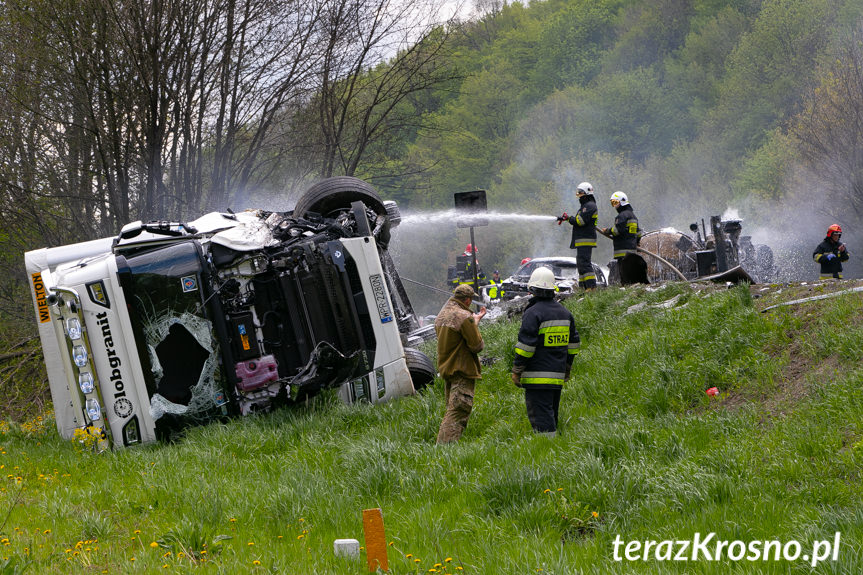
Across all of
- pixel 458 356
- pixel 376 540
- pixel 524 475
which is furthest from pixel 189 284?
pixel 376 540

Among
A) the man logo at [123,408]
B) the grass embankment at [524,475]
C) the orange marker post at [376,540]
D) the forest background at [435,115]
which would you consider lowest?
the grass embankment at [524,475]

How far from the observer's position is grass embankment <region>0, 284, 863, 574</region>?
4.55 m

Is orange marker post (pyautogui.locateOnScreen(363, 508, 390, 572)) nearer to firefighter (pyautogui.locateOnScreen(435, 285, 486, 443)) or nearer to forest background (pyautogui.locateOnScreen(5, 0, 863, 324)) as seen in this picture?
firefighter (pyautogui.locateOnScreen(435, 285, 486, 443))

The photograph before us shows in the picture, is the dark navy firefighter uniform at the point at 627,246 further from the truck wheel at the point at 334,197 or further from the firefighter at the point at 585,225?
the truck wheel at the point at 334,197

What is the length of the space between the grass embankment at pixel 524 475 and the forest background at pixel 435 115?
6.27 metres

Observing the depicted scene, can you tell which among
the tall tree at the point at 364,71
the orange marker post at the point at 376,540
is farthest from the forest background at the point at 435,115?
the orange marker post at the point at 376,540

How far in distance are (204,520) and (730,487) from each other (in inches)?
130

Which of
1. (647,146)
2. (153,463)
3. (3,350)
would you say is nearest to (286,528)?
(153,463)

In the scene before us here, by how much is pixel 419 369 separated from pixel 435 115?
15.4 metres

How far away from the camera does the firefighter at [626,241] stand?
41.7 ft

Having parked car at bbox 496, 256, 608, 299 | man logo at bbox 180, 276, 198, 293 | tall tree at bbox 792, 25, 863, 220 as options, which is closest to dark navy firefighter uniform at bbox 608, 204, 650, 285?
parked car at bbox 496, 256, 608, 299

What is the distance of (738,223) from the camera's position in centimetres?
1605

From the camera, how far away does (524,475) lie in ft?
17.9

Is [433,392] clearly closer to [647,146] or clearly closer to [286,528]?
[286,528]
